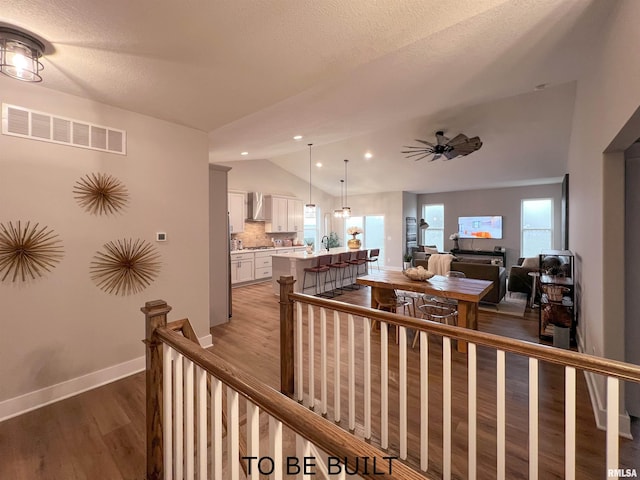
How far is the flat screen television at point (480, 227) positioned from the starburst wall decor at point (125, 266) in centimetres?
900

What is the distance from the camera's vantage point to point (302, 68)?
222 cm

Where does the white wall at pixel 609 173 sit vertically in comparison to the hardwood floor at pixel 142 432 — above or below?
above

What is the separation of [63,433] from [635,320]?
4273 millimetres

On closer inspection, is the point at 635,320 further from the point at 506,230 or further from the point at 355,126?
the point at 506,230

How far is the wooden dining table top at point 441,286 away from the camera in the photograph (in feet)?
10.6

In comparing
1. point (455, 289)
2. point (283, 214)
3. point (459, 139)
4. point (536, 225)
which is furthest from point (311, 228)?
point (455, 289)

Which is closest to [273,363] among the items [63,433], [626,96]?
[63,433]

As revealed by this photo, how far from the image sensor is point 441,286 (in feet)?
11.5

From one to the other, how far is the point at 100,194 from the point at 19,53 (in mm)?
1193

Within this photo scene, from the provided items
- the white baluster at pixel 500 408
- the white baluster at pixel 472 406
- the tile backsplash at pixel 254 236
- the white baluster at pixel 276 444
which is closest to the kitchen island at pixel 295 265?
the tile backsplash at pixel 254 236

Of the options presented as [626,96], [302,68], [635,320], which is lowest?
[635,320]

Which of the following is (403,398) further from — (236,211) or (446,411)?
(236,211)

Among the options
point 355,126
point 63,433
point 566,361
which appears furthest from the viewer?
point 355,126

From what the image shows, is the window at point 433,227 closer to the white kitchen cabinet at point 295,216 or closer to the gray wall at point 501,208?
the gray wall at point 501,208
